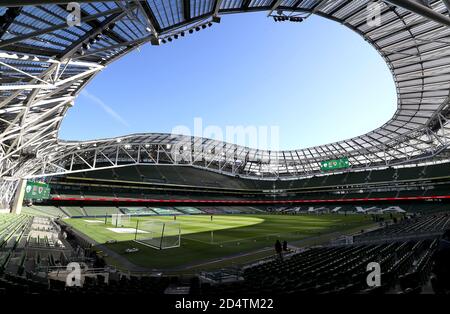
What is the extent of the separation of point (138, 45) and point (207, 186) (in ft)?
237

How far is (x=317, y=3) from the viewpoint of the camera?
22266 mm

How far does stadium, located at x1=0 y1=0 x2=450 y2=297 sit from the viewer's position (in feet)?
35.7

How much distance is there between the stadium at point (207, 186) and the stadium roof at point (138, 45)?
0.48 feet

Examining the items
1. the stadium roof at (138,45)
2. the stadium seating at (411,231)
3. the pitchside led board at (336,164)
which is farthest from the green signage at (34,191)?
the pitchside led board at (336,164)

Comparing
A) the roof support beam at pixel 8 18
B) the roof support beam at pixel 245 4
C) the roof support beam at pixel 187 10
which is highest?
the roof support beam at pixel 245 4

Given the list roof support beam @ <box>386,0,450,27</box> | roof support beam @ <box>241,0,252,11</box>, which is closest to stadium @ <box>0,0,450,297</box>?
roof support beam @ <box>386,0,450,27</box>

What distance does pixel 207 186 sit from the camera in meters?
88.2

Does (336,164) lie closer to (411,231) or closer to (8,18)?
(411,231)

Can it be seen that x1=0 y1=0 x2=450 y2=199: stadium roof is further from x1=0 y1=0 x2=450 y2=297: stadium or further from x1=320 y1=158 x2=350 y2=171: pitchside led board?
x1=320 y1=158 x2=350 y2=171: pitchside led board

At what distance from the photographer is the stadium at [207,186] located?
10867 millimetres

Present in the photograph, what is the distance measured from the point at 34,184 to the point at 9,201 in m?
21.4

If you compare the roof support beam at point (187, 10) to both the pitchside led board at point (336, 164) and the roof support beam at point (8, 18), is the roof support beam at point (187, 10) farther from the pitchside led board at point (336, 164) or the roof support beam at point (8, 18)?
the pitchside led board at point (336, 164)

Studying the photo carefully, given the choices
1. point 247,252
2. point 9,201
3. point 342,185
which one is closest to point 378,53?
point 247,252
